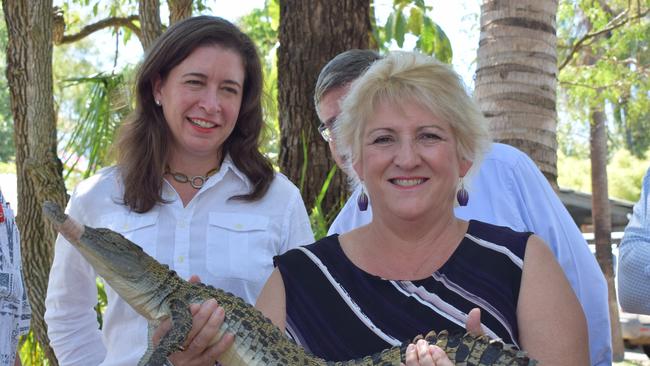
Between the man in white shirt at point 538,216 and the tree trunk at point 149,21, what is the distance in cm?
312

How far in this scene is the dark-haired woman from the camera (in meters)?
3.48

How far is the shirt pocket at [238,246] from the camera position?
3465 mm

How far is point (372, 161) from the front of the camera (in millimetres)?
2865

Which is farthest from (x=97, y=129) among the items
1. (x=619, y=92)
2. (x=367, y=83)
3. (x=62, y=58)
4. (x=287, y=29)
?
(x=62, y=58)

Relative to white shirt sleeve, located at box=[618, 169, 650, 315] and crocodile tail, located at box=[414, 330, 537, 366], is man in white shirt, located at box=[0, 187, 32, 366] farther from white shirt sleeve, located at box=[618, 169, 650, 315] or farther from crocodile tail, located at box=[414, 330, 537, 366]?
white shirt sleeve, located at box=[618, 169, 650, 315]

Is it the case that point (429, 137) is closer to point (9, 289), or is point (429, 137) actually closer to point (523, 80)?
point (9, 289)

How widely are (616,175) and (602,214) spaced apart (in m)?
22.5

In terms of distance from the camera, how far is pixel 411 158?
9.09 ft

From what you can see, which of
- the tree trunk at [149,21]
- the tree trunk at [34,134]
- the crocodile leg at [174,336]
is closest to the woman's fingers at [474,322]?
the crocodile leg at [174,336]

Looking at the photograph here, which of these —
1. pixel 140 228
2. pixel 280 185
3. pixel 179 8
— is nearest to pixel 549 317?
pixel 280 185

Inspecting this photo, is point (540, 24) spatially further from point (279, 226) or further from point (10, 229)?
point (10, 229)

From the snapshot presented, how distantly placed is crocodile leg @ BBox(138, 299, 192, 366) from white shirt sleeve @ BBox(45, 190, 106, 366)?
2.76 feet

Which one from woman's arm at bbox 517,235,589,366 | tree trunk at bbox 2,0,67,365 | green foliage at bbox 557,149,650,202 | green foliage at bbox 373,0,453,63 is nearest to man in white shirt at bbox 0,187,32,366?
woman's arm at bbox 517,235,589,366

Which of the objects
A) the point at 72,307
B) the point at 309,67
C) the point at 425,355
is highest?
the point at 309,67
